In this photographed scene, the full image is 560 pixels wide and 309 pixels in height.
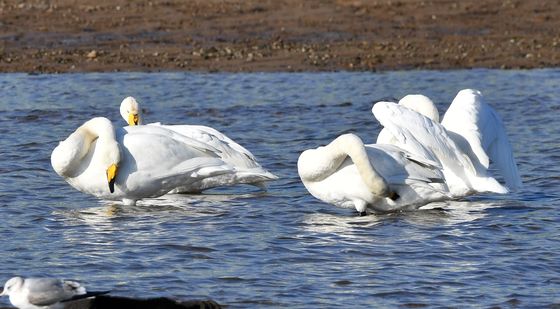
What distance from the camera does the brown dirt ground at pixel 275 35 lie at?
19297mm

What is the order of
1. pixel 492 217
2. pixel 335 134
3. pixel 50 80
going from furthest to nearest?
1. pixel 50 80
2. pixel 335 134
3. pixel 492 217

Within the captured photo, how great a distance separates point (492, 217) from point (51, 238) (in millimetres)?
3120

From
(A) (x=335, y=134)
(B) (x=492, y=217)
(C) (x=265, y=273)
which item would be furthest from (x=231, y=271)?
(A) (x=335, y=134)

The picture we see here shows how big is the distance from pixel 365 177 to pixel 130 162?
6.15 feet

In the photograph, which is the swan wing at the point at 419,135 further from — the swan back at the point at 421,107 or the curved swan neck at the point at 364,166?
the swan back at the point at 421,107

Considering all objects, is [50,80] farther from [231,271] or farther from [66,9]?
[231,271]

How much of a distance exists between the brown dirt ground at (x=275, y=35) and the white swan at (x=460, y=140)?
28.1 feet

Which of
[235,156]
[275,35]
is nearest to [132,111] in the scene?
[235,156]

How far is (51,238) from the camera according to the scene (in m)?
9.12

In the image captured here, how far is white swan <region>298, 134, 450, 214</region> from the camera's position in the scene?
9562 millimetres

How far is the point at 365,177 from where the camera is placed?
9500 millimetres

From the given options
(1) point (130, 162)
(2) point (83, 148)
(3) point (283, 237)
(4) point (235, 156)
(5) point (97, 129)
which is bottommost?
(3) point (283, 237)

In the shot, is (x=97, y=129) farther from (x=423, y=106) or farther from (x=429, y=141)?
(x=423, y=106)

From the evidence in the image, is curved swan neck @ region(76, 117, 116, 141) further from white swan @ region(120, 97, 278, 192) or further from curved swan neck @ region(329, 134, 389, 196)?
curved swan neck @ region(329, 134, 389, 196)
